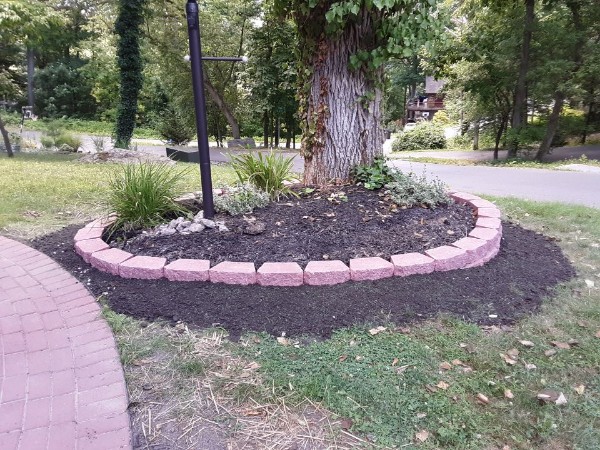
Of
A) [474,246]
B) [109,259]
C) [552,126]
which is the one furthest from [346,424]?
[552,126]

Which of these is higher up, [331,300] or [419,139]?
[419,139]

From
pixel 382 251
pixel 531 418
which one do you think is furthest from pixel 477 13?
pixel 531 418

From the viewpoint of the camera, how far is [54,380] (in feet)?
5.48

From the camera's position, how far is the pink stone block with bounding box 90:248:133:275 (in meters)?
2.53

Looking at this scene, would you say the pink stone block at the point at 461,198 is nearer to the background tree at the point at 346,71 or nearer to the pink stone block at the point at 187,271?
the background tree at the point at 346,71

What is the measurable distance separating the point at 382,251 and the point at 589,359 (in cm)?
116

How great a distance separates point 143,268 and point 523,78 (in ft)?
40.1

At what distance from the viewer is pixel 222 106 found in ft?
51.1

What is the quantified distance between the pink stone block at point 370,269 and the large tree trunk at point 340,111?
119 cm

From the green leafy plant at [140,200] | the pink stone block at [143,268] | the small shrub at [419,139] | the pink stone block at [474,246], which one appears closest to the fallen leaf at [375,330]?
the pink stone block at [474,246]

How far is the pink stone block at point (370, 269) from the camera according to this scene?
2.37 meters

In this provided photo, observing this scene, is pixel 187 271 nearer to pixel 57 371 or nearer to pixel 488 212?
pixel 57 371

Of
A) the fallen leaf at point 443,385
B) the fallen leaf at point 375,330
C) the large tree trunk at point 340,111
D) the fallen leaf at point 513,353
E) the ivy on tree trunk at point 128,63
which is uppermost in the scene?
the ivy on tree trunk at point 128,63

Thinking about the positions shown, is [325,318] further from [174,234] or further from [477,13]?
[477,13]
